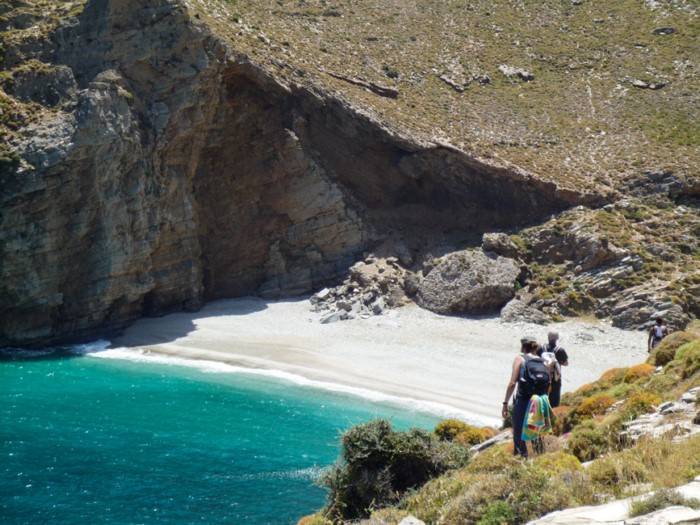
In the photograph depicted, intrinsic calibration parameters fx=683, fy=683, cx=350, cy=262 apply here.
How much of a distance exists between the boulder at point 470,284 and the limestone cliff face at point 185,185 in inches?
238

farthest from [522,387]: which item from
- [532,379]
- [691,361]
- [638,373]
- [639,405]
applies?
[638,373]

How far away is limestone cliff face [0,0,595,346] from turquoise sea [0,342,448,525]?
23.6 feet

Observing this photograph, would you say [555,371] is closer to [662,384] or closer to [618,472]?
[662,384]

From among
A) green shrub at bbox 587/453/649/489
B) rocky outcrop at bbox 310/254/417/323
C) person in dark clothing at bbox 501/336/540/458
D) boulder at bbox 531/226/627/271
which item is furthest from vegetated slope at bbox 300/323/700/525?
rocky outcrop at bbox 310/254/417/323

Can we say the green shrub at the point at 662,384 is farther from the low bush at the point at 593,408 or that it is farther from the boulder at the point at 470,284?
the boulder at the point at 470,284

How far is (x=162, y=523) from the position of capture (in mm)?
18297

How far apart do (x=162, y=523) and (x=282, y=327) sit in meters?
25.2

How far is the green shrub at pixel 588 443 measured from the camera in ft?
38.0

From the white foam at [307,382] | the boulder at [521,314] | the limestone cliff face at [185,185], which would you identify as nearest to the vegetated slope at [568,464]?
the white foam at [307,382]

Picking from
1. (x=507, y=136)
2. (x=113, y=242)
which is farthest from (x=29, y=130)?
(x=507, y=136)

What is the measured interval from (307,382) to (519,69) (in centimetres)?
4035

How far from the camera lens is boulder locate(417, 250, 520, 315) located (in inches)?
1710

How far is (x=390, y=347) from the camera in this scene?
38.6 m

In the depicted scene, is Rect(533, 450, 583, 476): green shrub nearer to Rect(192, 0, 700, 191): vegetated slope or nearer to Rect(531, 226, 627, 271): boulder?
Rect(531, 226, 627, 271): boulder
